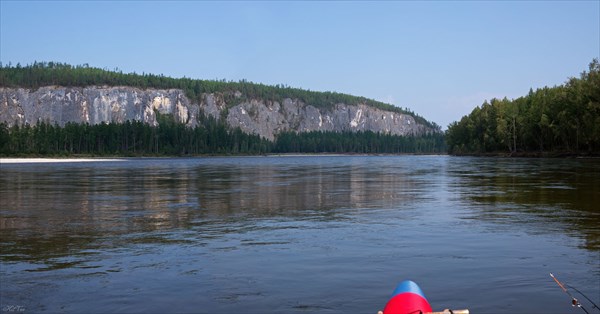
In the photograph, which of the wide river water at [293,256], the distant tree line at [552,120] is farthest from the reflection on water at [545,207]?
the distant tree line at [552,120]

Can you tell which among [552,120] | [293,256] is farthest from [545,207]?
[552,120]

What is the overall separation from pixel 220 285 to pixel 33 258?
6955mm

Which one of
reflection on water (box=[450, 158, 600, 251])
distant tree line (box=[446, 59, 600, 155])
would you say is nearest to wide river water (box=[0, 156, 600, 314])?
reflection on water (box=[450, 158, 600, 251])

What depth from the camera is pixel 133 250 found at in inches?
729

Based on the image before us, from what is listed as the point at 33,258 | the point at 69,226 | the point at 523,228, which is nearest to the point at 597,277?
the point at 523,228

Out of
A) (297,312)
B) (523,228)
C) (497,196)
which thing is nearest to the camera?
(297,312)

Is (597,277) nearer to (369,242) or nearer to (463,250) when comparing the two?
(463,250)

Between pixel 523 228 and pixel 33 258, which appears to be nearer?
pixel 33 258

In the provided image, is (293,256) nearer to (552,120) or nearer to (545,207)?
(545,207)

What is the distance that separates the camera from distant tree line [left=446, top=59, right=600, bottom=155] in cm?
11912

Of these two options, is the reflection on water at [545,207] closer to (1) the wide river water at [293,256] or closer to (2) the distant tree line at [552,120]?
(1) the wide river water at [293,256]

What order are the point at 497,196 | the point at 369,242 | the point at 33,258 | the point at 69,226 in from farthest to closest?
the point at 497,196 → the point at 69,226 → the point at 369,242 → the point at 33,258

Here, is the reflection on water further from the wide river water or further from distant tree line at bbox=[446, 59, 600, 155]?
distant tree line at bbox=[446, 59, 600, 155]

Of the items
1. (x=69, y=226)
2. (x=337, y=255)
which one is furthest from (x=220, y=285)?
(x=69, y=226)
